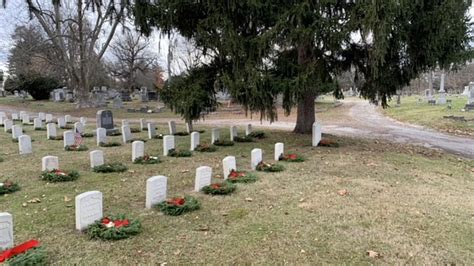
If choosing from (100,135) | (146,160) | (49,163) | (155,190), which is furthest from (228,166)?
(100,135)

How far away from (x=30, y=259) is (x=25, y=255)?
96mm

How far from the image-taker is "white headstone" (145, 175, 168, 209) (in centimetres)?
527

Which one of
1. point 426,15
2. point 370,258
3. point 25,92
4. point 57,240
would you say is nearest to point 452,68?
point 426,15

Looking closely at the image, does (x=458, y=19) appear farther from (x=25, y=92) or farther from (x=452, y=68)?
(x=25, y=92)

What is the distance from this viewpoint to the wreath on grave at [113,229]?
4.20 m

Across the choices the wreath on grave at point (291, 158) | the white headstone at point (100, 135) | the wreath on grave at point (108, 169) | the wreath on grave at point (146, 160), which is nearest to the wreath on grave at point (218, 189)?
the wreath on grave at point (108, 169)

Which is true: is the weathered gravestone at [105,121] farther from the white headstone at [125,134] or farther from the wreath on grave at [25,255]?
the wreath on grave at [25,255]

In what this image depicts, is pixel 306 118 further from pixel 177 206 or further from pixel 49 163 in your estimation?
pixel 177 206

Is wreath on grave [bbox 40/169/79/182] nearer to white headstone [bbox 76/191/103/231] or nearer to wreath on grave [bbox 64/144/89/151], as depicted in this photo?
white headstone [bbox 76/191/103/231]

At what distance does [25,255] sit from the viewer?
3574 mm

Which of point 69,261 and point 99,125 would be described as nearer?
point 69,261

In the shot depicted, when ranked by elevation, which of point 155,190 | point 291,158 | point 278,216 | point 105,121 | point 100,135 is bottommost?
point 278,216

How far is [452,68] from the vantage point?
37.6 ft

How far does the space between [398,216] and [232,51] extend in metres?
6.66
